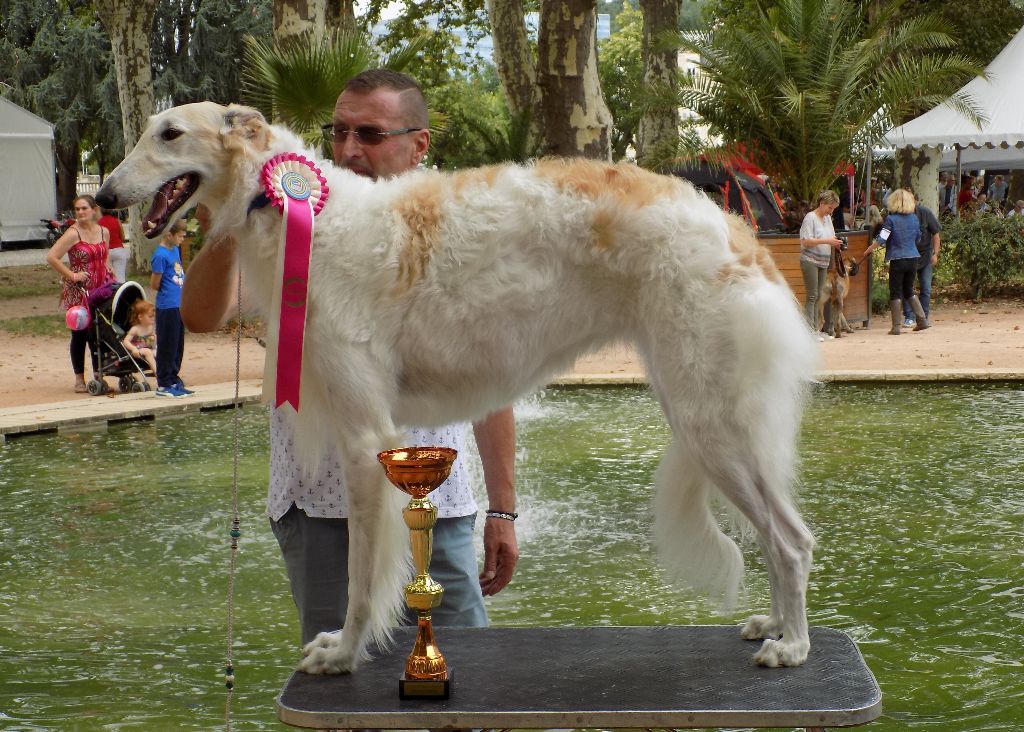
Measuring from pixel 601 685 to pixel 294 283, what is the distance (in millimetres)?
1239

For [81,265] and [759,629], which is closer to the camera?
[759,629]

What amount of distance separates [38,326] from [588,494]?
14.6 metres

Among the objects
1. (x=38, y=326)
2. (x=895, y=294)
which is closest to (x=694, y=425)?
(x=895, y=294)

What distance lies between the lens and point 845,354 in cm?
1521

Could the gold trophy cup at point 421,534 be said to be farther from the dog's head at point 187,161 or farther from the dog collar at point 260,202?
the dog's head at point 187,161

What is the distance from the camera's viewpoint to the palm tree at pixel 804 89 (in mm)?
19422

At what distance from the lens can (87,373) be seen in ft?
47.6

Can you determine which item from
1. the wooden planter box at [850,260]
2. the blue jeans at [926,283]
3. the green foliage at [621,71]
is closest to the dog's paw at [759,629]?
the wooden planter box at [850,260]

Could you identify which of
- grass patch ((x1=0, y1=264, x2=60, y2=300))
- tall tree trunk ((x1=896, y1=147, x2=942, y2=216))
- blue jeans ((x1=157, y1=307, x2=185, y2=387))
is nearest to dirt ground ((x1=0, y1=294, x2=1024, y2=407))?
blue jeans ((x1=157, y1=307, x2=185, y2=387))

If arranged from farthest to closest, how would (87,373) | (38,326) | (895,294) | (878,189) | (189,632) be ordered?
1. (878,189)
2. (38,326)
3. (895,294)
4. (87,373)
5. (189,632)

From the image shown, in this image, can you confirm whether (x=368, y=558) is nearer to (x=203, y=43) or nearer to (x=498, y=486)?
(x=498, y=486)

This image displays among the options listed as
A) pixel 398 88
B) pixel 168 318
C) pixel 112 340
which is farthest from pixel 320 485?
pixel 112 340

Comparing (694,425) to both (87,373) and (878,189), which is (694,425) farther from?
(878,189)

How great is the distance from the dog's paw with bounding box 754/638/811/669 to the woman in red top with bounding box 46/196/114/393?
36.7ft
